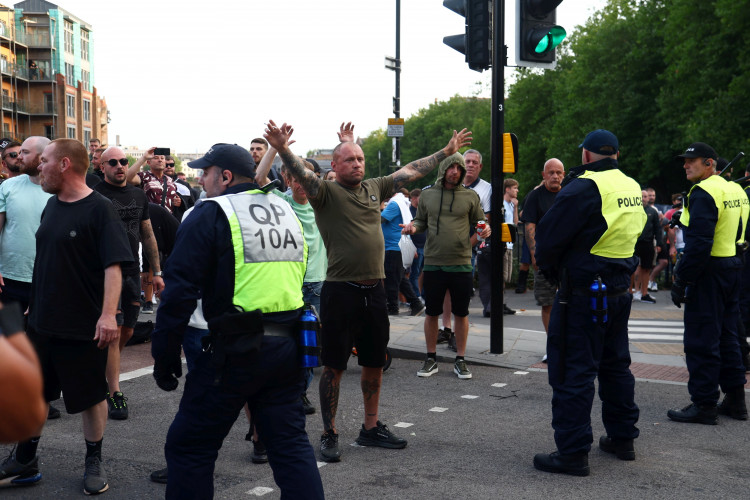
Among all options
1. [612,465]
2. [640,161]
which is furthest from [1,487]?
[640,161]

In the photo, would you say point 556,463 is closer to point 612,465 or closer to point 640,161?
point 612,465

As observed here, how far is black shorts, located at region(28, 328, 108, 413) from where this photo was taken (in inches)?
176

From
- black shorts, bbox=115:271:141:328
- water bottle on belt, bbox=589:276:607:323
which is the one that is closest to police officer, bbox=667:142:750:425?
water bottle on belt, bbox=589:276:607:323

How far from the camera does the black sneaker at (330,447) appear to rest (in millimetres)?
5016

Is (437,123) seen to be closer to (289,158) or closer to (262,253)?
(289,158)

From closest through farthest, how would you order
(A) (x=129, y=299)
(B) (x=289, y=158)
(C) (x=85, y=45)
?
(B) (x=289, y=158) → (A) (x=129, y=299) → (C) (x=85, y=45)

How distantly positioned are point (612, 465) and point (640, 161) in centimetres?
3270

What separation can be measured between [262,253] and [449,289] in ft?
13.5

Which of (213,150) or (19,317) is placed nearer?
(19,317)

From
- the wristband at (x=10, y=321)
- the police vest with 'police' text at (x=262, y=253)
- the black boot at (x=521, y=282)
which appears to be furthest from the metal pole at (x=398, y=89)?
the wristband at (x=10, y=321)

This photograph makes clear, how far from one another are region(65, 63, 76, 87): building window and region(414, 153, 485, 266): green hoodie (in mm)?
78728

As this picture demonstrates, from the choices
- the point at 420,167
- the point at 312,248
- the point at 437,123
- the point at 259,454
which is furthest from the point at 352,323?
the point at 437,123

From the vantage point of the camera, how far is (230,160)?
3816 millimetres

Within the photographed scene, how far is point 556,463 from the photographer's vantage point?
479 cm
